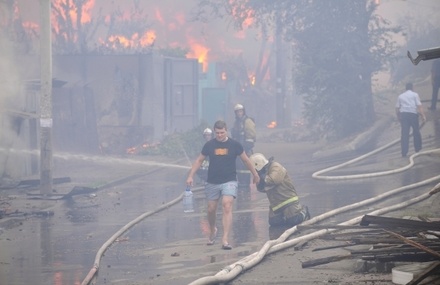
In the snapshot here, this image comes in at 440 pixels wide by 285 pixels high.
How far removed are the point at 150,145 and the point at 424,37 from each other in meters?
Answer: 15.4

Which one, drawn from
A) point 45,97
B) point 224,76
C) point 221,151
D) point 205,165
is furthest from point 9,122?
point 224,76

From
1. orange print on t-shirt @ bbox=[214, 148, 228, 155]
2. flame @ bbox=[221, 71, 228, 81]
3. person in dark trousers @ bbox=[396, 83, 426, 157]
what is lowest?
orange print on t-shirt @ bbox=[214, 148, 228, 155]

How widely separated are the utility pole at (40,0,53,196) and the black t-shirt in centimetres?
655

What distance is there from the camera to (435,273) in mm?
7645

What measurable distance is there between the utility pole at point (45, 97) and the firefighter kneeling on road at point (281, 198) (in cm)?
625

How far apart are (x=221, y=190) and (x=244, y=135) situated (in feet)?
23.4

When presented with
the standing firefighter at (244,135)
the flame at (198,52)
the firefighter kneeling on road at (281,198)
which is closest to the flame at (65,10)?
the flame at (198,52)

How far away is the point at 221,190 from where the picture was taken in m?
12.2

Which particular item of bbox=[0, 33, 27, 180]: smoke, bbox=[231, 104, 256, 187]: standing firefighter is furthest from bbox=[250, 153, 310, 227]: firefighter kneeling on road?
bbox=[0, 33, 27, 180]: smoke

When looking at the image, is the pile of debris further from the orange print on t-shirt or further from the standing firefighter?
the standing firefighter

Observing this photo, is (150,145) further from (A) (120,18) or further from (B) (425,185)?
(A) (120,18)

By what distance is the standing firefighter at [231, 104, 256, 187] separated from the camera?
61.9ft

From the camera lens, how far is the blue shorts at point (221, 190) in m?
12.2

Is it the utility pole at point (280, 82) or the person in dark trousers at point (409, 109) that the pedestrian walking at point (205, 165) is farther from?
the utility pole at point (280, 82)
